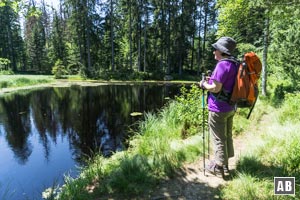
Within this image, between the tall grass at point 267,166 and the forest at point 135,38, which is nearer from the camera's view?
the tall grass at point 267,166

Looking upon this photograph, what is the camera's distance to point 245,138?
231 inches

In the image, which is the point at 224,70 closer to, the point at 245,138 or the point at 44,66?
the point at 245,138

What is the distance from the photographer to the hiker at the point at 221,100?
345cm

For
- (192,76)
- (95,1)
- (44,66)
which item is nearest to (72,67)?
(44,66)

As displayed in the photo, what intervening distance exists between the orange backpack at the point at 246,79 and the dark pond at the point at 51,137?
3.25m

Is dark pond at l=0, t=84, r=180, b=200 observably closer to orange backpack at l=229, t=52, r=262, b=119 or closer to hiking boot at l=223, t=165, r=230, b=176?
hiking boot at l=223, t=165, r=230, b=176

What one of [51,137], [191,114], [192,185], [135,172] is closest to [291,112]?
[191,114]

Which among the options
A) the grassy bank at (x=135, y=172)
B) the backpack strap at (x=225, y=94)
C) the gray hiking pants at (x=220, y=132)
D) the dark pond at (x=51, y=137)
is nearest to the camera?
the backpack strap at (x=225, y=94)

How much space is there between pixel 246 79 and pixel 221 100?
1.31 feet

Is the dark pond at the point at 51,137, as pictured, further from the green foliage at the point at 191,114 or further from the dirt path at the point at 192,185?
the dirt path at the point at 192,185

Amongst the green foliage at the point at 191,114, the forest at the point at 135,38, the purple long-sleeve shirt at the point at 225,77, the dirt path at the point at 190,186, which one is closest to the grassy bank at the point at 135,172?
the dirt path at the point at 190,186

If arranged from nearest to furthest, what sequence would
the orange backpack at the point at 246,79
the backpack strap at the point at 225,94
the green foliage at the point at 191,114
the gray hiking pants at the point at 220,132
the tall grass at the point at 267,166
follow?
the tall grass at the point at 267,166
the orange backpack at the point at 246,79
the backpack strap at the point at 225,94
the gray hiking pants at the point at 220,132
the green foliage at the point at 191,114

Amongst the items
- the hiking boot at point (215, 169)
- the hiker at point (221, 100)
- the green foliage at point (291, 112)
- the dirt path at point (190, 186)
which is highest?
the hiker at point (221, 100)

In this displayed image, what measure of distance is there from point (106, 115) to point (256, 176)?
9.16 metres
